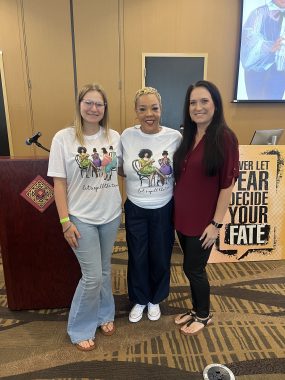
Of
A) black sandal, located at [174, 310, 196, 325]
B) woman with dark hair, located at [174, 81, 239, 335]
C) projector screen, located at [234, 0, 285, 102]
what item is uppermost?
projector screen, located at [234, 0, 285, 102]

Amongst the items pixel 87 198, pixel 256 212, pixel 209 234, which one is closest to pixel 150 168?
pixel 87 198

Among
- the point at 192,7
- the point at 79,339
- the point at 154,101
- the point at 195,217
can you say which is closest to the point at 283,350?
the point at 195,217

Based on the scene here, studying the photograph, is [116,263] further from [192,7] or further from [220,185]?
[192,7]

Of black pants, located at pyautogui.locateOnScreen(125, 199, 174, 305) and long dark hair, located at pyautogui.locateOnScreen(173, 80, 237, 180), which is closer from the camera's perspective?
long dark hair, located at pyautogui.locateOnScreen(173, 80, 237, 180)

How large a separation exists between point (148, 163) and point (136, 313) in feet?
3.42

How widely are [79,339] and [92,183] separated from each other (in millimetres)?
951

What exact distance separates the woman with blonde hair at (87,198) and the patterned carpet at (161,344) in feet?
0.53

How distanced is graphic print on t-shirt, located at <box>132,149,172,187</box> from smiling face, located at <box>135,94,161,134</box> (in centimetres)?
15

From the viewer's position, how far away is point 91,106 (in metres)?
1.51

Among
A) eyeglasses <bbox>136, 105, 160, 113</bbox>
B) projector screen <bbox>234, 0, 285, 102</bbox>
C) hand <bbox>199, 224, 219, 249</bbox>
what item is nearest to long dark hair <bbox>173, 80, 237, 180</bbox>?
eyeglasses <bbox>136, 105, 160, 113</bbox>

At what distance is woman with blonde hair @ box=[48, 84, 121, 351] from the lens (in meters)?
1.51

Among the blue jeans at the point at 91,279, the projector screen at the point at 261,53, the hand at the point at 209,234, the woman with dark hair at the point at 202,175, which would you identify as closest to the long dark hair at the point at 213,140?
the woman with dark hair at the point at 202,175

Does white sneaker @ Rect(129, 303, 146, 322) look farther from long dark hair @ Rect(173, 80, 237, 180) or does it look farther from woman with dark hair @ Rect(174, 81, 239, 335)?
long dark hair @ Rect(173, 80, 237, 180)

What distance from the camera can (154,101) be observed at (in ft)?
5.46
